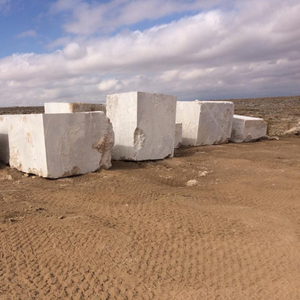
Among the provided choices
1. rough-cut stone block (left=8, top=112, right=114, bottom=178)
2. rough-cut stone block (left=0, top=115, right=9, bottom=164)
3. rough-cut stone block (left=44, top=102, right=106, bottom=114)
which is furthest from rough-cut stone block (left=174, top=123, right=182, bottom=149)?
rough-cut stone block (left=0, top=115, right=9, bottom=164)

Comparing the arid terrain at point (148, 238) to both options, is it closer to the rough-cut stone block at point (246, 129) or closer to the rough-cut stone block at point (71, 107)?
the rough-cut stone block at point (71, 107)

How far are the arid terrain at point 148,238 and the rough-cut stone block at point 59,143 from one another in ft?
0.74

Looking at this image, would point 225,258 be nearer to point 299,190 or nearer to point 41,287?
point 41,287

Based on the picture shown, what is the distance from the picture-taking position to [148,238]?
2588mm

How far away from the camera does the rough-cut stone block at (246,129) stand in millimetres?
9141

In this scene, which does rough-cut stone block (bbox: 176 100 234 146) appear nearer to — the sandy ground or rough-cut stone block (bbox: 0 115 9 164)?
the sandy ground

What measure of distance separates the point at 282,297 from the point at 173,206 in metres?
1.56

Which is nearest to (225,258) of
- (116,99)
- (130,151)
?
(130,151)

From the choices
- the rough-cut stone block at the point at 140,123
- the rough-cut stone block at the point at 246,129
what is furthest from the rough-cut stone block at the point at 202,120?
the rough-cut stone block at the point at 140,123

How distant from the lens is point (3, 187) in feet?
13.0

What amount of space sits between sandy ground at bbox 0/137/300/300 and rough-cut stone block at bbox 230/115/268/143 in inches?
189

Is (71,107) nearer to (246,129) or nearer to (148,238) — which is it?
(148,238)

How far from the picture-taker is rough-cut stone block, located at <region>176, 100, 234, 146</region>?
8.02 meters

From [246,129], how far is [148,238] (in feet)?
24.6
